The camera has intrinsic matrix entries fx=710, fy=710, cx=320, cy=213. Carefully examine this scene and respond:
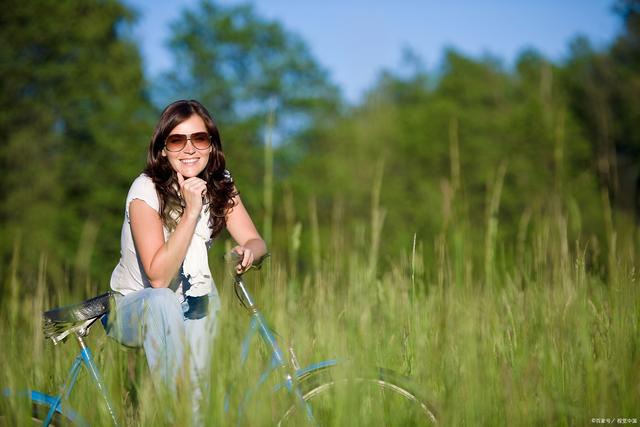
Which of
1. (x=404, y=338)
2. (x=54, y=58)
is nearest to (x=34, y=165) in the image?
(x=54, y=58)

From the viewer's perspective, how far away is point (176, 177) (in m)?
2.88

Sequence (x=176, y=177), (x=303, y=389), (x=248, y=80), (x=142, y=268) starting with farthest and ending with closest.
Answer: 1. (x=248, y=80)
2. (x=176, y=177)
3. (x=142, y=268)
4. (x=303, y=389)

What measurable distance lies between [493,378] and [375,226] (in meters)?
1.28

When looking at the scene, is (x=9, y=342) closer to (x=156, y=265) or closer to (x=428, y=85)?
(x=156, y=265)

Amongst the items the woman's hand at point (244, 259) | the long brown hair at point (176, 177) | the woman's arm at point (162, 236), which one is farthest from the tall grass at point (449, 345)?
the long brown hair at point (176, 177)

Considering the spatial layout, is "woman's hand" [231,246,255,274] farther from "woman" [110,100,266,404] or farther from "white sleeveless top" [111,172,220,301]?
"white sleeveless top" [111,172,220,301]

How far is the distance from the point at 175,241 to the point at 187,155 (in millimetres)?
500

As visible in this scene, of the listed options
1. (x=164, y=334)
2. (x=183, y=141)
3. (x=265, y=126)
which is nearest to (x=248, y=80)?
(x=265, y=126)

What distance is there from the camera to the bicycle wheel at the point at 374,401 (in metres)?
2.27

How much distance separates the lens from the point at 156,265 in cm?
254

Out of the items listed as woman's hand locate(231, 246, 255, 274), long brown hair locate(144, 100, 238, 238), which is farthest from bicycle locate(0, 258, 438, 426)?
long brown hair locate(144, 100, 238, 238)

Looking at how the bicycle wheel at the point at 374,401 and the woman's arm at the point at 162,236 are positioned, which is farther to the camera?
the woman's arm at the point at 162,236

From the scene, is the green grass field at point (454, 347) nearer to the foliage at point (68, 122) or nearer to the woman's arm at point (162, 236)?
the woman's arm at point (162, 236)

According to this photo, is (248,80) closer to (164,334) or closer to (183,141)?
(183,141)
